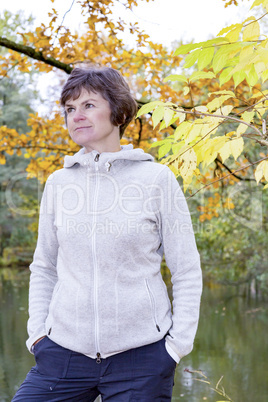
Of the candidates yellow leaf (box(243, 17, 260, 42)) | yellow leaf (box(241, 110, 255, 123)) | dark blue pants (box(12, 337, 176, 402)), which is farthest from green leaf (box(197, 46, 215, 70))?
dark blue pants (box(12, 337, 176, 402))

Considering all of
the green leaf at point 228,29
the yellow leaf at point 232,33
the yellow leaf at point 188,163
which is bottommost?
the yellow leaf at point 188,163

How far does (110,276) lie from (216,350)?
911 centimetres

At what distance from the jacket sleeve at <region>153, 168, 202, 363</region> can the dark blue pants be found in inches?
4.2

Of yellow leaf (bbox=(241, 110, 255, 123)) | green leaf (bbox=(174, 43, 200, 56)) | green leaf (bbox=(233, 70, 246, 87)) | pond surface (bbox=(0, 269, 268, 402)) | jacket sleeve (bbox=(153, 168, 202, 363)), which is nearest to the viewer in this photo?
green leaf (bbox=(174, 43, 200, 56))

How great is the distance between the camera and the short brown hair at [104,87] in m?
1.83

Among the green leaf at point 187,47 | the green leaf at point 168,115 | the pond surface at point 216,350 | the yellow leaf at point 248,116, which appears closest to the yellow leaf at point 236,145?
the yellow leaf at point 248,116

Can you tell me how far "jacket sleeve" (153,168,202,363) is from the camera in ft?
5.54

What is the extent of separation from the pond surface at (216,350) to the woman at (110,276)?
619 centimetres

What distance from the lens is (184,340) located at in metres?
1.66

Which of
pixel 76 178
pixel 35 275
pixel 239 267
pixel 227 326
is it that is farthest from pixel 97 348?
pixel 239 267

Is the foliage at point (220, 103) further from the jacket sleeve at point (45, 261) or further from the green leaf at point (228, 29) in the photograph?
the jacket sleeve at point (45, 261)

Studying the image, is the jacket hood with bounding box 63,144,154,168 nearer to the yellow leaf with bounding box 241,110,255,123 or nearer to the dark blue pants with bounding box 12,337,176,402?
the yellow leaf with bounding box 241,110,255,123

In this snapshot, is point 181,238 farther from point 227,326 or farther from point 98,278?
point 227,326

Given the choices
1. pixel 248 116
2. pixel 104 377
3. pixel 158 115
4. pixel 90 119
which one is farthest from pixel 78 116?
pixel 104 377
